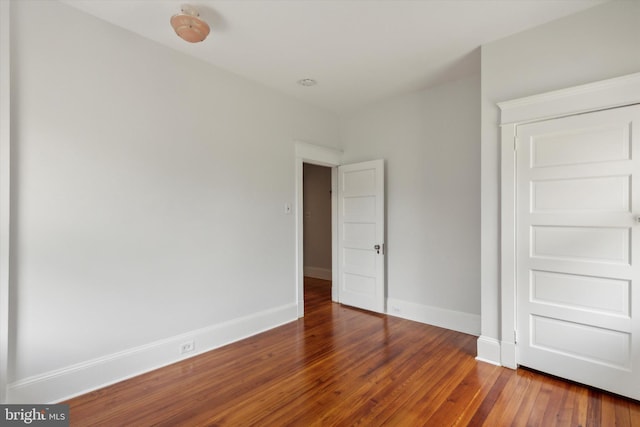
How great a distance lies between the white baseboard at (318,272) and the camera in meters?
6.26

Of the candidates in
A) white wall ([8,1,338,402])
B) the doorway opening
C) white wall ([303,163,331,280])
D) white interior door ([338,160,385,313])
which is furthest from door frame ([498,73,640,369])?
white wall ([303,163,331,280])

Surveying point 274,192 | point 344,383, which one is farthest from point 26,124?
point 344,383

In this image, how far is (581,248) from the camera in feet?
7.65

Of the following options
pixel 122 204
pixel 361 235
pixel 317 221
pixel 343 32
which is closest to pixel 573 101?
pixel 343 32

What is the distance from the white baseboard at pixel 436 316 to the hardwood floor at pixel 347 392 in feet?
0.86

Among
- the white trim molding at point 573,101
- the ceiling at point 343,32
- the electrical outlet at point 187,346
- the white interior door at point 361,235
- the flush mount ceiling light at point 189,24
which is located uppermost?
the ceiling at point 343,32

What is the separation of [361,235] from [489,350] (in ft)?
6.74

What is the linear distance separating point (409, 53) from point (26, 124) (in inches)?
123

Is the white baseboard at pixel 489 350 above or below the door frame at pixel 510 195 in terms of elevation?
below

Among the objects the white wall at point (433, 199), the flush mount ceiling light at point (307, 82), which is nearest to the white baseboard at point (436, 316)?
the white wall at point (433, 199)

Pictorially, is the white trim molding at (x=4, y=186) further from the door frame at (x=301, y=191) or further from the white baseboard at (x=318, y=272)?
the white baseboard at (x=318, y=272)

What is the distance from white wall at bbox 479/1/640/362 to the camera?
221 cm

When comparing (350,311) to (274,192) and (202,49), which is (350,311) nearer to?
(274,192)

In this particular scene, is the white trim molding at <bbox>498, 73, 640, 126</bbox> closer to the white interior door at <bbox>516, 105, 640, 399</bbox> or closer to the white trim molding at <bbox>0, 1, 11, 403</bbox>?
the white interior door at <bbox>516, 105, 640, 399</bbox>
